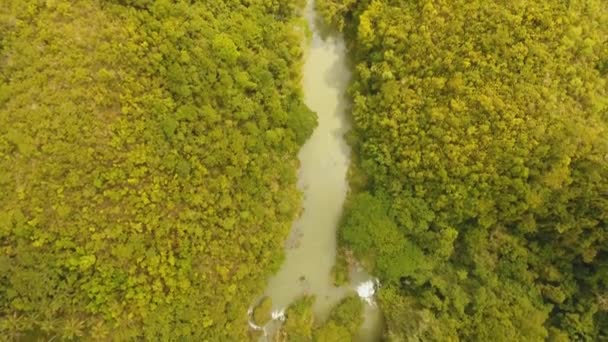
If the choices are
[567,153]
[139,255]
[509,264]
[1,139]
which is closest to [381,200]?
[509,264]

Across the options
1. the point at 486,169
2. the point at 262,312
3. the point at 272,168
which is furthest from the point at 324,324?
the point at 486,169

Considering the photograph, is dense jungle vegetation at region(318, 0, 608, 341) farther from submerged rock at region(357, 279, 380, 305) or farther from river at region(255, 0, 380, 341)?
river at region(255, 0, 380, 341)

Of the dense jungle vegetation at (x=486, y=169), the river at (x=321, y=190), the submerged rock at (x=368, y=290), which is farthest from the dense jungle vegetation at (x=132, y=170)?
the dense jungle vegetation at (x=486, y=169)

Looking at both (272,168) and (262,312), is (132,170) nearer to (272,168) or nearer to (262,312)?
(272,168)

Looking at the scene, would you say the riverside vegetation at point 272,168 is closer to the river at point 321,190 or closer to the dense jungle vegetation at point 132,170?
the dense jungle vegetation at point 132,170

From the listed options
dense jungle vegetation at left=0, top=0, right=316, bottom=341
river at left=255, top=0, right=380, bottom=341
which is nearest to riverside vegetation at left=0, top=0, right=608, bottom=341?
dense jungle vegetation at left=0, top=0, right=316, bottom=341

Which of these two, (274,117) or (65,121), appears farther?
(274,117)

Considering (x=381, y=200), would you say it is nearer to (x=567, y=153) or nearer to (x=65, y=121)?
(x=567, y=153)
